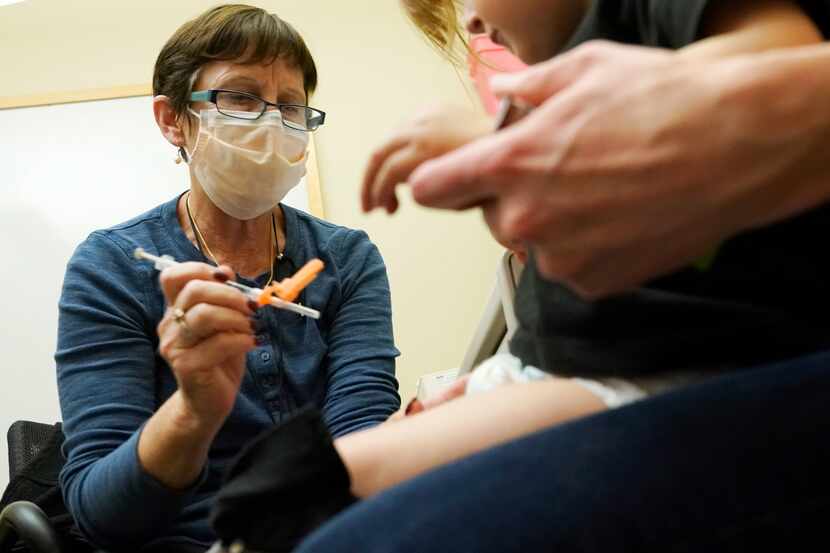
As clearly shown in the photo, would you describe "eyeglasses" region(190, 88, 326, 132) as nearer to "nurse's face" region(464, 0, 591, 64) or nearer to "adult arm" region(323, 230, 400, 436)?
"adult arm" region(323, 230, 400, 436)

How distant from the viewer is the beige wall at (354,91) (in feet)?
7.33

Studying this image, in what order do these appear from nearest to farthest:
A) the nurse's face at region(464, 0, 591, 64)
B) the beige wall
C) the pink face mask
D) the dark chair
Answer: the nurse's face at region(464, 0, 591, 64) → the dark chair → the pink face mask → the beige wall

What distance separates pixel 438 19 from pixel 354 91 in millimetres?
1429

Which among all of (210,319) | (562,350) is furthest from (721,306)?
(210,319)

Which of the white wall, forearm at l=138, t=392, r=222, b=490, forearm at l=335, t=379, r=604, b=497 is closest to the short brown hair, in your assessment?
forearm at l=138, t=392, r=222, b=490

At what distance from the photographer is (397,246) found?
88.5 inches

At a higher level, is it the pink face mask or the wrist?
the pink face mask

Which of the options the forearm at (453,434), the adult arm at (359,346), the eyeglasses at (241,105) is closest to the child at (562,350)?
the forearm at (453,434)

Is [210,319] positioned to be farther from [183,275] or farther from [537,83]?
[537,83]

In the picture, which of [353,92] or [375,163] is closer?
[375,163]

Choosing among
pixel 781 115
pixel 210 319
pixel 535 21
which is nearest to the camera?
pixel 781 115

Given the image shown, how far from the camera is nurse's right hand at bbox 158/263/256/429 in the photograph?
0.68 metres

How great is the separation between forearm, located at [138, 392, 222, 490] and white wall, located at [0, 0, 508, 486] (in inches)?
57.9

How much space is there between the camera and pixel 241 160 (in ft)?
3.57
